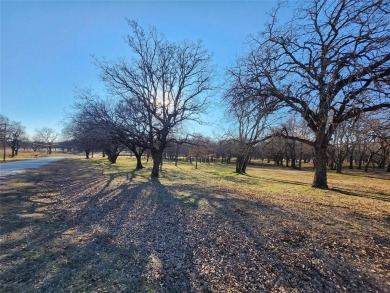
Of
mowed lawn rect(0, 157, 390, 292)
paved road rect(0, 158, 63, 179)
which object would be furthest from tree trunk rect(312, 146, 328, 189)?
paved road rect(0, 158, 63, 179)

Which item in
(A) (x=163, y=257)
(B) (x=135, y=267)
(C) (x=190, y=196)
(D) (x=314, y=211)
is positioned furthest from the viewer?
(C) (x=190, y=196)

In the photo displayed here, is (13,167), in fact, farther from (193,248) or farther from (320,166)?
(320,166)

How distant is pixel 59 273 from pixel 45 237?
2.03 metres

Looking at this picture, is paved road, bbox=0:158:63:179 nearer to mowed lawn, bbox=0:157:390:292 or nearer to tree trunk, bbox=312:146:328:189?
mowed lawn, bbox=0:157:390:292

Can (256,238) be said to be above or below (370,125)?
below

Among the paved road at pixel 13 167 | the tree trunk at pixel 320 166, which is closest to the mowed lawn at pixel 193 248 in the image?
the tree trunk at pixel 320 166

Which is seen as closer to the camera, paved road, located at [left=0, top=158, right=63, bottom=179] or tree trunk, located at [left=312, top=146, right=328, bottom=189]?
tree trunk, located at [left=312, top=146, right=328, bottom=189]

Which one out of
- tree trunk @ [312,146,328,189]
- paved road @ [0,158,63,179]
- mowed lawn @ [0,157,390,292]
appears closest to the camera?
mowed lawn @ [0,157,390,292]

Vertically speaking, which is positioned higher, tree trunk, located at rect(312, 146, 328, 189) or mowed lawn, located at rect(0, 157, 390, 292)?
tree trunk, located at rect(312, 146, 328, 189)

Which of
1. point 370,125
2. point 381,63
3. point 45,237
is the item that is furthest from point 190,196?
point 370,125

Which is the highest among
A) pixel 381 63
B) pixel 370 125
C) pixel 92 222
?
pixel 381 63

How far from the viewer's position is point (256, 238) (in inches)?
214

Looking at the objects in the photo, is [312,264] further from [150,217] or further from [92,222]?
[92,222]

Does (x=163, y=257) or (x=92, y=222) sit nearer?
(x=163, y=257)
